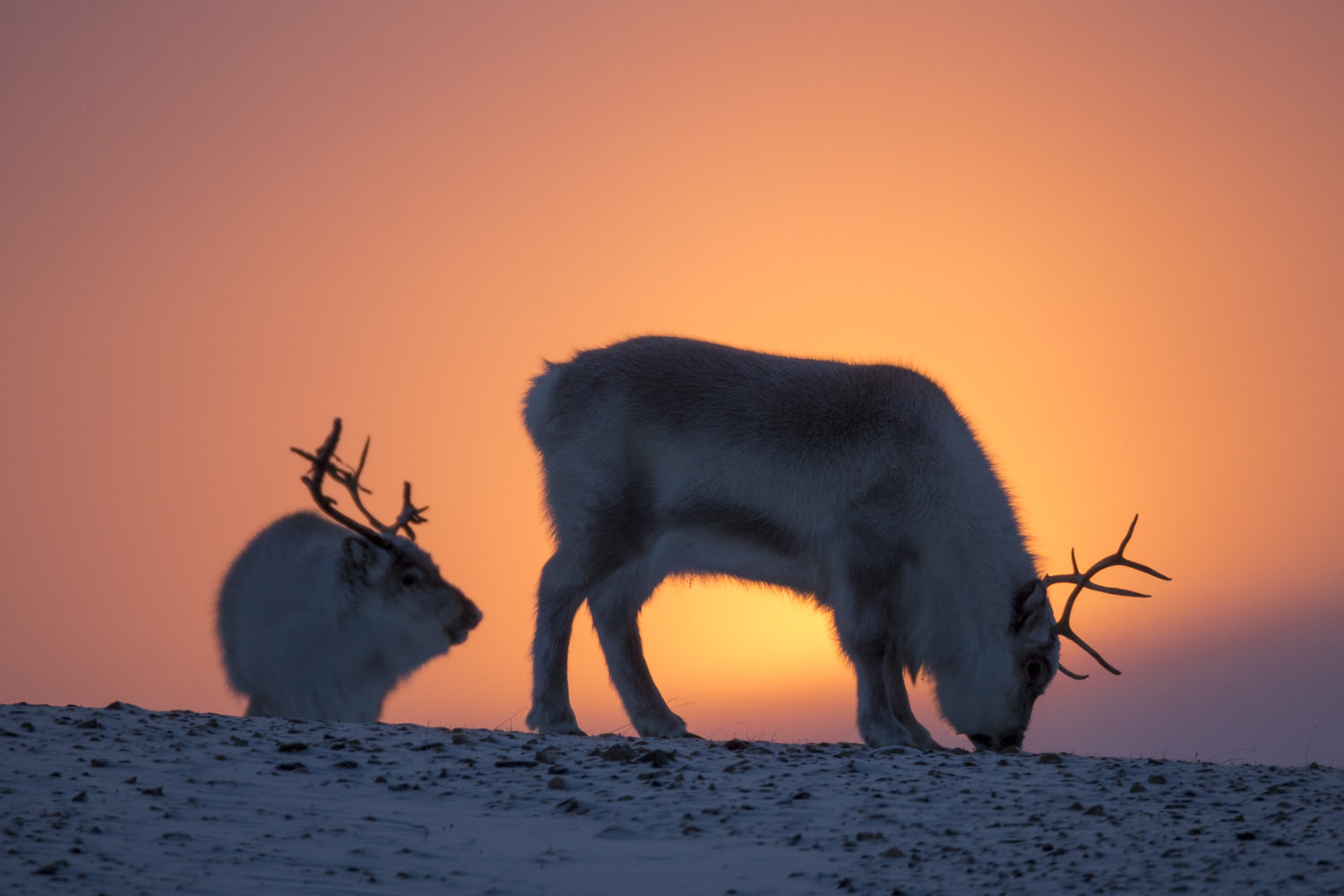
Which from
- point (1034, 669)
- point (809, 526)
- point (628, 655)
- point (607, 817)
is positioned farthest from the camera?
point (628, 655)

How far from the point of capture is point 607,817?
18.0 feet

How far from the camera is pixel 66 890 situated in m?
4.40

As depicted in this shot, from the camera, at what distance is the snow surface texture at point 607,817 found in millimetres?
4777

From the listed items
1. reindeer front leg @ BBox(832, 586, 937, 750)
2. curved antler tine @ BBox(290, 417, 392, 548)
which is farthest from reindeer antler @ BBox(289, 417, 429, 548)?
reindeer front leg @ BBox(832, 586, 937, 750)

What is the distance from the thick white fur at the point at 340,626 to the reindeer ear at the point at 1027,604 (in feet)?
11.4

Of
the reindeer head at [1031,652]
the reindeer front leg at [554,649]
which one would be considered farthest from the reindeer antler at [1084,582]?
the reindeer front leg at [554,649]

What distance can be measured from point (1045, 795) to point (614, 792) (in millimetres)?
1752

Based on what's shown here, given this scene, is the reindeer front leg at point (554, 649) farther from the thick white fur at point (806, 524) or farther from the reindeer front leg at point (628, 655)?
the reindeer front leg at point (628, 655)

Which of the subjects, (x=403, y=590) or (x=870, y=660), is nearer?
(x=870, y=660)

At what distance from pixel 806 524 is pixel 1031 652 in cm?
152

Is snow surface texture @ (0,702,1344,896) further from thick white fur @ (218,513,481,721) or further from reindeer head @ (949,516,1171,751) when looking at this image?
thick white fur @ (218,513,481,721)

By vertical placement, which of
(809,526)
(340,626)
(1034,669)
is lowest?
(1034,669)

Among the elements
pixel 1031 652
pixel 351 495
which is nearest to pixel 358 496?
pixel 351 495

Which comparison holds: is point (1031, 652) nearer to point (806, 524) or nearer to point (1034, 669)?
point (1034, 669)
